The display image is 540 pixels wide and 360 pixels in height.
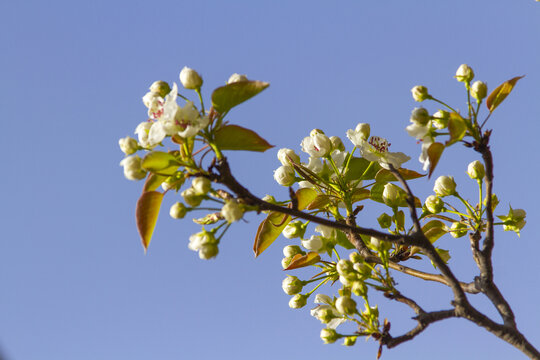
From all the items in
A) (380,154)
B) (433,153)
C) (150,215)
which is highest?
(380,154)

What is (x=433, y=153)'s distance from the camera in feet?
6.17

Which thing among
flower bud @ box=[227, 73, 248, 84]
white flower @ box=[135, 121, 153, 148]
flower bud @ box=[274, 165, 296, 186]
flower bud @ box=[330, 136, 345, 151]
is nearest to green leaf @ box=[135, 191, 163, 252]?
white flower @ box=[135, 121, 153, 148]

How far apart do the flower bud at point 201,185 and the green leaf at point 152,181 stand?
276 mm

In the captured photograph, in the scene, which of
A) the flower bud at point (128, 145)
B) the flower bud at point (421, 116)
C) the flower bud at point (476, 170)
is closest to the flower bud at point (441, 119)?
the flower bud at point (421, 116)

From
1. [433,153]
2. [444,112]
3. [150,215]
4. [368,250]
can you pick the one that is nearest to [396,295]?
[368,250]

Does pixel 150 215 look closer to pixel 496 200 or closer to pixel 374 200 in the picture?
pixel 374 200

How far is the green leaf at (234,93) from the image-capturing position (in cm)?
184

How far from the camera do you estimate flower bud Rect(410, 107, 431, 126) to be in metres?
1.97

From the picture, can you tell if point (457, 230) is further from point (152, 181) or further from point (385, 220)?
point (152, 181)

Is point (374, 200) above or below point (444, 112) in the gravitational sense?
below

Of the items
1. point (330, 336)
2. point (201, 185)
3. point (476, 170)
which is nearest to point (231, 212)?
point (201, 185)

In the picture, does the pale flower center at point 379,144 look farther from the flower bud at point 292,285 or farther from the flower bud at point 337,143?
the flower bud at point 292,285

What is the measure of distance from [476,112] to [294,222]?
33.5 inches

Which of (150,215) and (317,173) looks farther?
(317,173)
